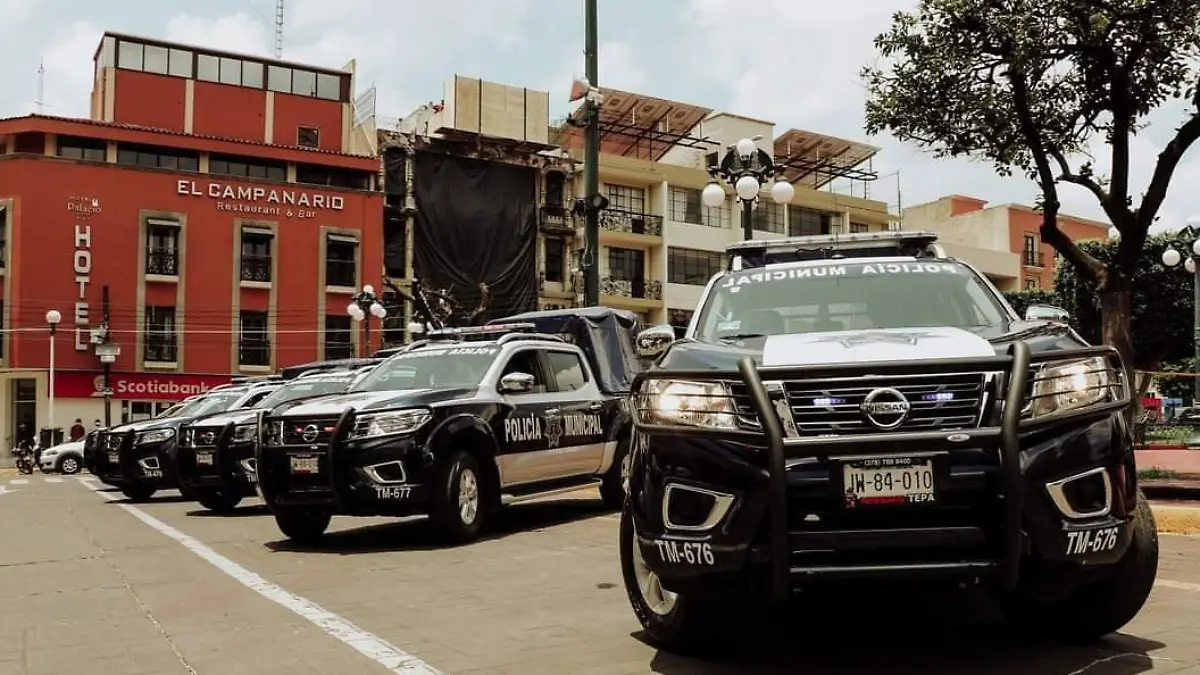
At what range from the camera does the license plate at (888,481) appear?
Answer: 143 inches

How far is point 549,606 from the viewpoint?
5945 mm

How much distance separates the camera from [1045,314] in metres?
4.89

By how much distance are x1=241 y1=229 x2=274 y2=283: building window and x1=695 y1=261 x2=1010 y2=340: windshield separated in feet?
127

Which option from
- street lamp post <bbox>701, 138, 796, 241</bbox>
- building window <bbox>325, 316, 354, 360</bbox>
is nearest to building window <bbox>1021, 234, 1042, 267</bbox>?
building window <bbox>325, 316, 354, 360</bbox>

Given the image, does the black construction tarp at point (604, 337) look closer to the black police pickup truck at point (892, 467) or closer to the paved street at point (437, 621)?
the paved street at point (437, 621)

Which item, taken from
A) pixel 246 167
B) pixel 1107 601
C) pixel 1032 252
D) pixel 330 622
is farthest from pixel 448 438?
pixel 1032 252

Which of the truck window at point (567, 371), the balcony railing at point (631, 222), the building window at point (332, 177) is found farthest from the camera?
the balcony railing at point (631, 222)

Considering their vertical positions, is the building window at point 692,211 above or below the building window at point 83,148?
below

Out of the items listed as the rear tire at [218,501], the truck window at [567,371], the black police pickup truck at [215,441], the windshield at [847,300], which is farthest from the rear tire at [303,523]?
the windshield at [847,300]

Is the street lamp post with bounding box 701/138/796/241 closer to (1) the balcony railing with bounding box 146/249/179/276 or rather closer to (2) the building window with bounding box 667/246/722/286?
(2) the building window with bounding box 667/246/722/286

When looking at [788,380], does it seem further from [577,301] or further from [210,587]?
[577,301]

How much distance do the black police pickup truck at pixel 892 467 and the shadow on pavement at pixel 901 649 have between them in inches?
12.8

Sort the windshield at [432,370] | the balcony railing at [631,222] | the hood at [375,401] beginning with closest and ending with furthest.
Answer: the hood at [375,401] → the windshield at [432,370] → the balcony railing at [631,222]

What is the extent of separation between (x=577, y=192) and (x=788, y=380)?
44113 mm
